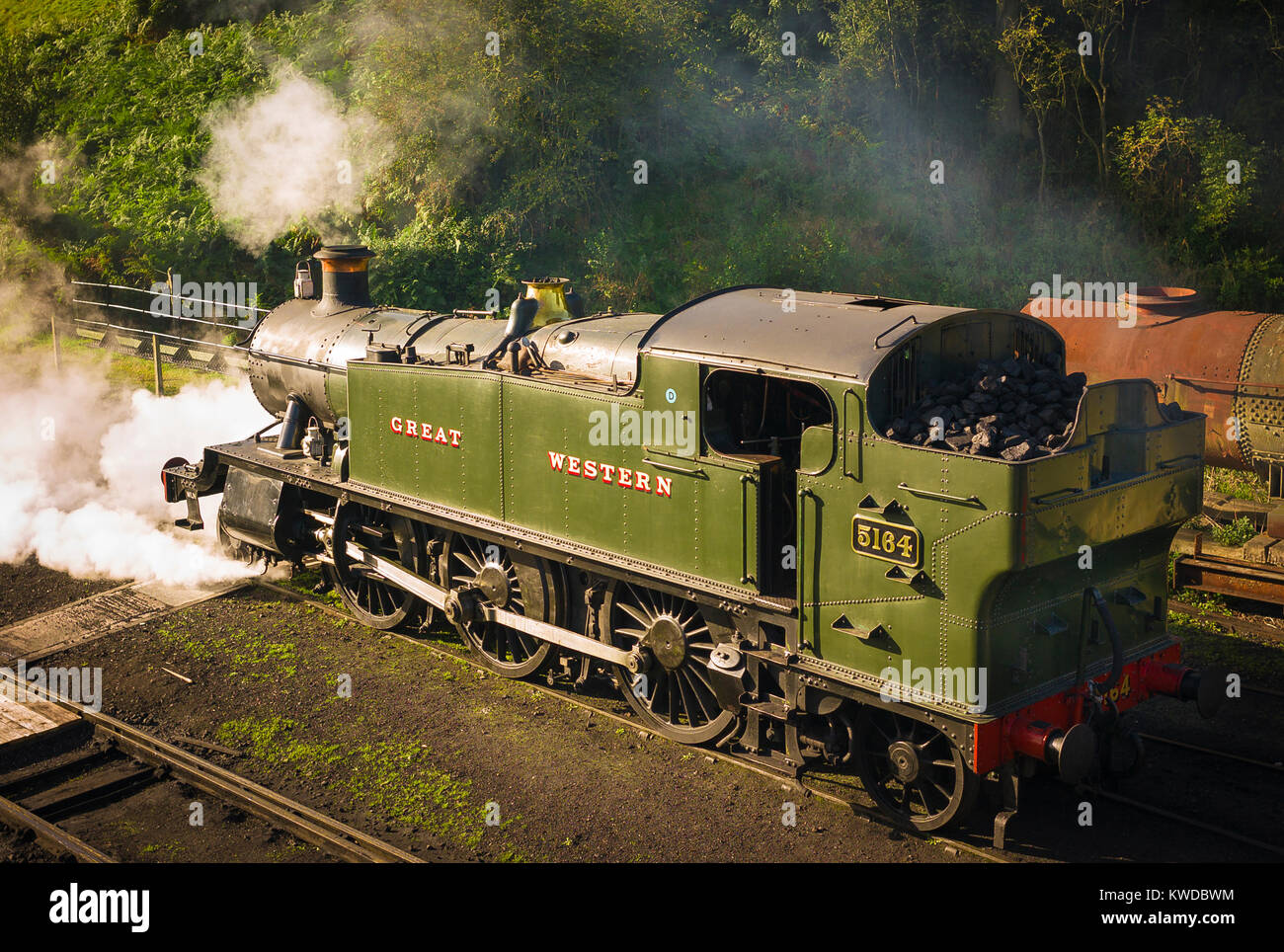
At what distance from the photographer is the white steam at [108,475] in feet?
45.4

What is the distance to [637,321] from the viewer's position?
32.8ft

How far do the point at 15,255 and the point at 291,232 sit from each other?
767 centimetres

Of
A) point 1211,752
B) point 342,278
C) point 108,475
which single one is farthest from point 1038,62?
point 108,475

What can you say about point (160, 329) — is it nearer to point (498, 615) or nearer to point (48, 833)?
point (498, 615)

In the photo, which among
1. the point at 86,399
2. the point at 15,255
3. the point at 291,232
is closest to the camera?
the point at 86,399

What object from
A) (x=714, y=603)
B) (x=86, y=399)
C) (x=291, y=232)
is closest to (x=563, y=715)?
(x=714, y=603)

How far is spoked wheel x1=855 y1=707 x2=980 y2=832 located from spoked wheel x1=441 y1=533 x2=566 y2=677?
2972 millimetres

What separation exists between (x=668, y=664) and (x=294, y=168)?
1957cm

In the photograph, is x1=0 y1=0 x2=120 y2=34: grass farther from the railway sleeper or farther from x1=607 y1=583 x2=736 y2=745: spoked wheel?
x1=607 y1=583 x2=736 y2=745: spoked wheel

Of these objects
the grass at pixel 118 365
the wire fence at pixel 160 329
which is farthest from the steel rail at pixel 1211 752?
the grass at pixel 118 365

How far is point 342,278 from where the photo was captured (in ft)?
42.1

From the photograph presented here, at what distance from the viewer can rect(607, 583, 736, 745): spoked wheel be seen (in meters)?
8.94

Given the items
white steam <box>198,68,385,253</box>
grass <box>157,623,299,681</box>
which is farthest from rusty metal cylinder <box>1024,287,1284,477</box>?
white steam <box>198,68,385,253</box>

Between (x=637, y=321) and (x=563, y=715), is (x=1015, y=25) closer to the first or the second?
(x=637, y=321)
